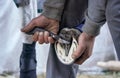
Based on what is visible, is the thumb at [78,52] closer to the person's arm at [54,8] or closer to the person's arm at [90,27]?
the person's arm at [90,27]

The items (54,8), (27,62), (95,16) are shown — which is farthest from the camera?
(27,62)

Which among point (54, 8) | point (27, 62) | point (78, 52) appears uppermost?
point (54, 8)

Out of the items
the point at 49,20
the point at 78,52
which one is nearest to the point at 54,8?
the point at 49,20

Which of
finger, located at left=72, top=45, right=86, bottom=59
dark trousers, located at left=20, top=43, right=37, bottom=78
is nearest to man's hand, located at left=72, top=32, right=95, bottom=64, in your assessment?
finger, located at left=72, top=45, right=86, bottom=59

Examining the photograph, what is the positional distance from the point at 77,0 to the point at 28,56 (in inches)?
19.0

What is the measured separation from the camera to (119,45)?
23.2 inches

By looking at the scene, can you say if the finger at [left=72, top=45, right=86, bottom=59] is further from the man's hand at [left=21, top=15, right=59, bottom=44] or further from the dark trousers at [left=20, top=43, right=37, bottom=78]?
the dark trousers at [left=20, top=43, right=37, bottom=78]

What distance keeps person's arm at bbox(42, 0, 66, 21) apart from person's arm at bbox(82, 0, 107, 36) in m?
0.13

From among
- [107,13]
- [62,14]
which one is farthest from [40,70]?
[107,13]

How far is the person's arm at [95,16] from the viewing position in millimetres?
624

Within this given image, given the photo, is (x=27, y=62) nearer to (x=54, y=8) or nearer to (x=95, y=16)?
(x=54, y=8)

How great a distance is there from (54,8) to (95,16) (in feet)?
0.59

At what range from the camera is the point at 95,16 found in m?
0.65

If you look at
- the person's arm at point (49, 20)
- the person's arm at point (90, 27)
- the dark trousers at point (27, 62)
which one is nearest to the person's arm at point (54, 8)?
the person's arm at point (49, 20)
